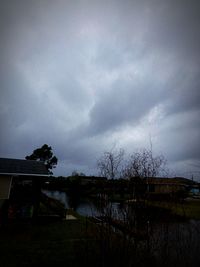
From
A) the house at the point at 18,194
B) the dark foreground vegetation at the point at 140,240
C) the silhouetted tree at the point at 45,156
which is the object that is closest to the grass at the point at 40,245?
the dark foreground vegetation at the point at 140,240

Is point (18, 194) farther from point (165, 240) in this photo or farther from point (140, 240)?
point (165, 240)

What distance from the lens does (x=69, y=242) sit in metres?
8.56

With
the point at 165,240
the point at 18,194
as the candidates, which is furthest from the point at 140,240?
the point at 18,194

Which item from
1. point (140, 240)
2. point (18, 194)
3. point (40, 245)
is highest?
point (18, 194)

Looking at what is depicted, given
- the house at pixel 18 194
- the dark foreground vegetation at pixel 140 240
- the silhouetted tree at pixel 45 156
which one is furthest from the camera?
the silhouetted tree at pixel 45 156

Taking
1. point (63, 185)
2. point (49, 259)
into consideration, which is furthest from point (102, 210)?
point (63, 185)

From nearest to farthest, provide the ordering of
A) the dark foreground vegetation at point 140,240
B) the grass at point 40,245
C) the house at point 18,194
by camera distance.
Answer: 1. the dark foreground vegetation at point 140,240
2. the grass at point 40,245
3. the house at point 18,194

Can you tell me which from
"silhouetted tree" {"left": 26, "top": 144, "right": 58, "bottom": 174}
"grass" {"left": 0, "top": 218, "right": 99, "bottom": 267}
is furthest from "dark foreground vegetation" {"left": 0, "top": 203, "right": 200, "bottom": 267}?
"silhouetted tree" {"left": 26, "top": 144, "right": 58, "bottom": 174}

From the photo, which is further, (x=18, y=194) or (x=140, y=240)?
(x=18, y=194)

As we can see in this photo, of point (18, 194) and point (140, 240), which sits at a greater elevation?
point (18, 194)

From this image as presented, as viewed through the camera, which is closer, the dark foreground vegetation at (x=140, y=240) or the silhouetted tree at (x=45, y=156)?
the dark foreground vegetation at (x=140, y=240)

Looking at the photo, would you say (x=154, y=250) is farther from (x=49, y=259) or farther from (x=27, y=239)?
(x=27, y=239)

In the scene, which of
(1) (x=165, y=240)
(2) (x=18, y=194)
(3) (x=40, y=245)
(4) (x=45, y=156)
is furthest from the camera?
(4) (x=45, y=156)

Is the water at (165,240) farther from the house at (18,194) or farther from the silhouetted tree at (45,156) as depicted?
the silhouetted tree at (45,156)
